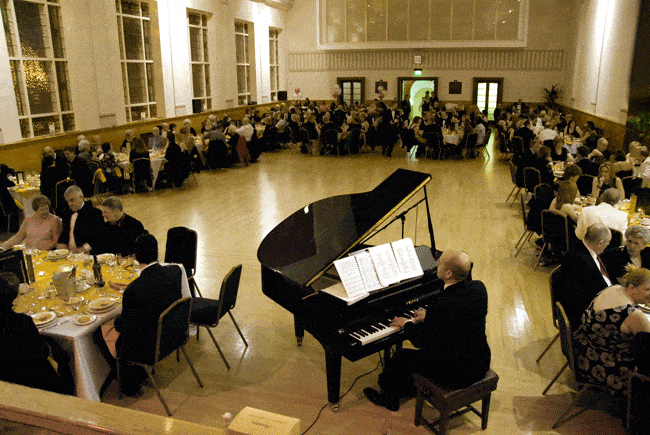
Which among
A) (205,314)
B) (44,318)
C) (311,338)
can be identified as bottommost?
(311,338)

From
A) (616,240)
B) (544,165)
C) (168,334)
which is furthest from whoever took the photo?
(544,165)

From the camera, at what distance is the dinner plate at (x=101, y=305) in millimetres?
3373

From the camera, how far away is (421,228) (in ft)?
23.5

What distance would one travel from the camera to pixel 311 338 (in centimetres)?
430

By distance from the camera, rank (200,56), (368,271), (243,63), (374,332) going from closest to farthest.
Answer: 1. (374,332)
2. (368,271)
3. (200,56)
4. (243,63)

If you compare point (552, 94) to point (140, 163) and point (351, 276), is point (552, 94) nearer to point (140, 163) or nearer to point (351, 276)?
point (140, 163)

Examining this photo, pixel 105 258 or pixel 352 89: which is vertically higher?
pixel 352 89

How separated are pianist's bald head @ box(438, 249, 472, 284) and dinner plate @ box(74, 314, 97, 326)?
2256 millimetres

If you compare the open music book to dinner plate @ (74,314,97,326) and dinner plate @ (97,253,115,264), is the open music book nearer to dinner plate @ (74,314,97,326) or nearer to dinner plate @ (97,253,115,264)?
dinner plate @ (74,314,97,326)

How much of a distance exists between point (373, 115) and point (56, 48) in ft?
29.5

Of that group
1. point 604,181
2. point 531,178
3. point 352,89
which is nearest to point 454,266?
point 604,181

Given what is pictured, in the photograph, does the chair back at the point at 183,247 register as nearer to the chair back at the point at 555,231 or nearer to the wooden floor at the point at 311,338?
the wooden floor at the point at 311,338

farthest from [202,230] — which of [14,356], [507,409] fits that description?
[507,409]

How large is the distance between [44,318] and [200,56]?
43.9 ft
